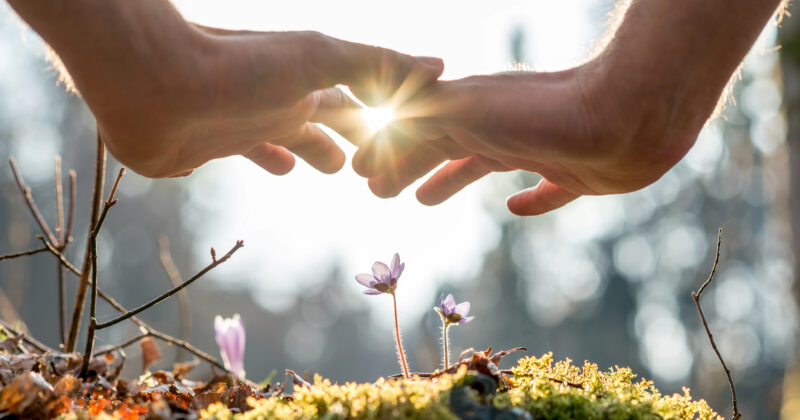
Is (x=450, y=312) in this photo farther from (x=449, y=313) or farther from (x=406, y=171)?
(x=406, y=171)

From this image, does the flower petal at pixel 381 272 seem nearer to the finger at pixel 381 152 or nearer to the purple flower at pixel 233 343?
the finger at pixel 381 152

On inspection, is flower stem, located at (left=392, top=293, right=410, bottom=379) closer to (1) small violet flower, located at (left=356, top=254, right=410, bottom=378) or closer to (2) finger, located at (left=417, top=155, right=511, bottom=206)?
(1) small violet flower, located at (left=356, top=254, right=410, bottom=378)

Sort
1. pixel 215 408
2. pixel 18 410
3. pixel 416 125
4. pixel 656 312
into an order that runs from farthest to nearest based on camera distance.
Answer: pixel 656 312, pixel 416 125, pixel 18 410, pixel 215 408

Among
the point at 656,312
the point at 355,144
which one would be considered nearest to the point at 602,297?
the point at 656,312

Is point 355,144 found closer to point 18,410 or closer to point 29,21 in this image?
point 29,21

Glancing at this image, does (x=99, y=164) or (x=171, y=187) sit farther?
(x=171, y=187)

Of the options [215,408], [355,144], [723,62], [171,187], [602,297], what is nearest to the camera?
[215,408]
